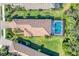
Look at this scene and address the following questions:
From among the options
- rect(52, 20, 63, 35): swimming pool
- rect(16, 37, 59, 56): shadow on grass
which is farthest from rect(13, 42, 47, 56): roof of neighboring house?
rect(52, 20, 63, 35): swimming pool

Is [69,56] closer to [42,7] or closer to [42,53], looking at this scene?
[42,53]

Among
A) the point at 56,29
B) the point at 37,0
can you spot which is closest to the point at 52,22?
the point at 56,29

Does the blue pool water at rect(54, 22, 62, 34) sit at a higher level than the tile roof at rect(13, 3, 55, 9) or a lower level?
lower

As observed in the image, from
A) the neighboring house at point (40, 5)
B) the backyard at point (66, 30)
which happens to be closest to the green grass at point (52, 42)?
the backyard at point (66, 30)

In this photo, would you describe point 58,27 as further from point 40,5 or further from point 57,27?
point 40,5

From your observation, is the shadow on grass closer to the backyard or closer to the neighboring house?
the backyard

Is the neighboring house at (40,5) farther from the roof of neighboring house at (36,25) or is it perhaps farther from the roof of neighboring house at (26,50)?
the roof of neighboring house at (26,50)
